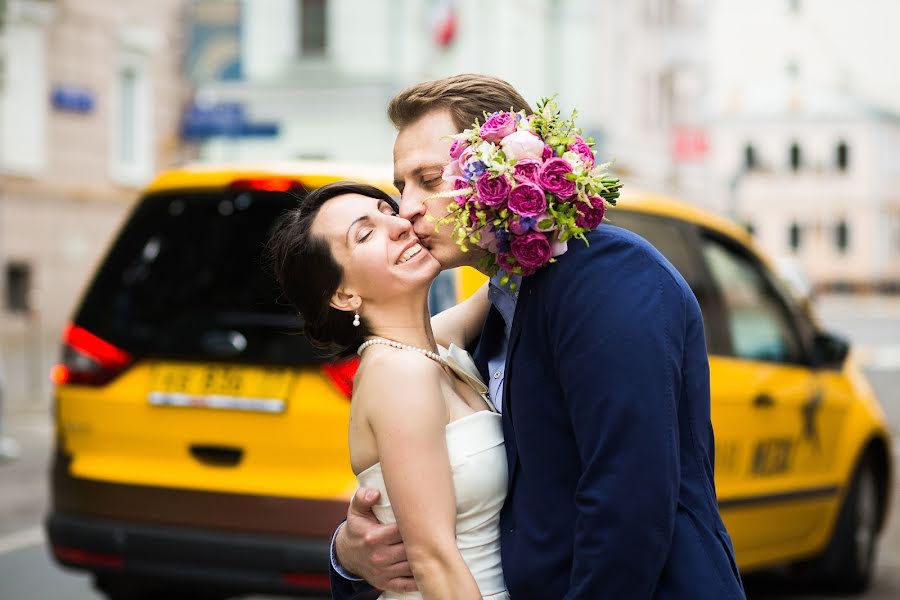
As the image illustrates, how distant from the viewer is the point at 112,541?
5.24 meters

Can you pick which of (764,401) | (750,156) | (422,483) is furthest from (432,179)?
(750,156)

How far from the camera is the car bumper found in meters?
4.92


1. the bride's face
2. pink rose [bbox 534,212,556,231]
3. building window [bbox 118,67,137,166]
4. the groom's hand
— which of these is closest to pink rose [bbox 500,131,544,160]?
pink rose [bbox 534,212,556,231]

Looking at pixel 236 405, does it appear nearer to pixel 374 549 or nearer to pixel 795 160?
pixel 374 549

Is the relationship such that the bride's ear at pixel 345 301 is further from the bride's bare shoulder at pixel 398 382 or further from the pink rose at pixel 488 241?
the pink rose at pixel 488 241

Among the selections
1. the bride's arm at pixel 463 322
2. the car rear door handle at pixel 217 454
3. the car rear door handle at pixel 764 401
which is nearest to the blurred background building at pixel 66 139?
the car rear door handle at pixel 217 454

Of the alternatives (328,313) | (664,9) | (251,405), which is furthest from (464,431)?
(664,9)

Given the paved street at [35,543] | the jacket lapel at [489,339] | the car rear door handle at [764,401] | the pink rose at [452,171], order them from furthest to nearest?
1. the paved street at [35,543]
2. the car rear door handle at [764,401]
3. the jacket lapel at [489,339]
4. the pink rose at [452,171]

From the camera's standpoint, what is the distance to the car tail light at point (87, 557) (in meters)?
5.26

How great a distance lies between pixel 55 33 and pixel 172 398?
22723 millimetres

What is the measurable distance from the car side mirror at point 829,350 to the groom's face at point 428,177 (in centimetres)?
420

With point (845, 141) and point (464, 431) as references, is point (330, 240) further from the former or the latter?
point (845, 141)

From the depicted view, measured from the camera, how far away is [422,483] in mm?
2344

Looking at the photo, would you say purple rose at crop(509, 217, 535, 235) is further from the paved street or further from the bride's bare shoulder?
the paved street
